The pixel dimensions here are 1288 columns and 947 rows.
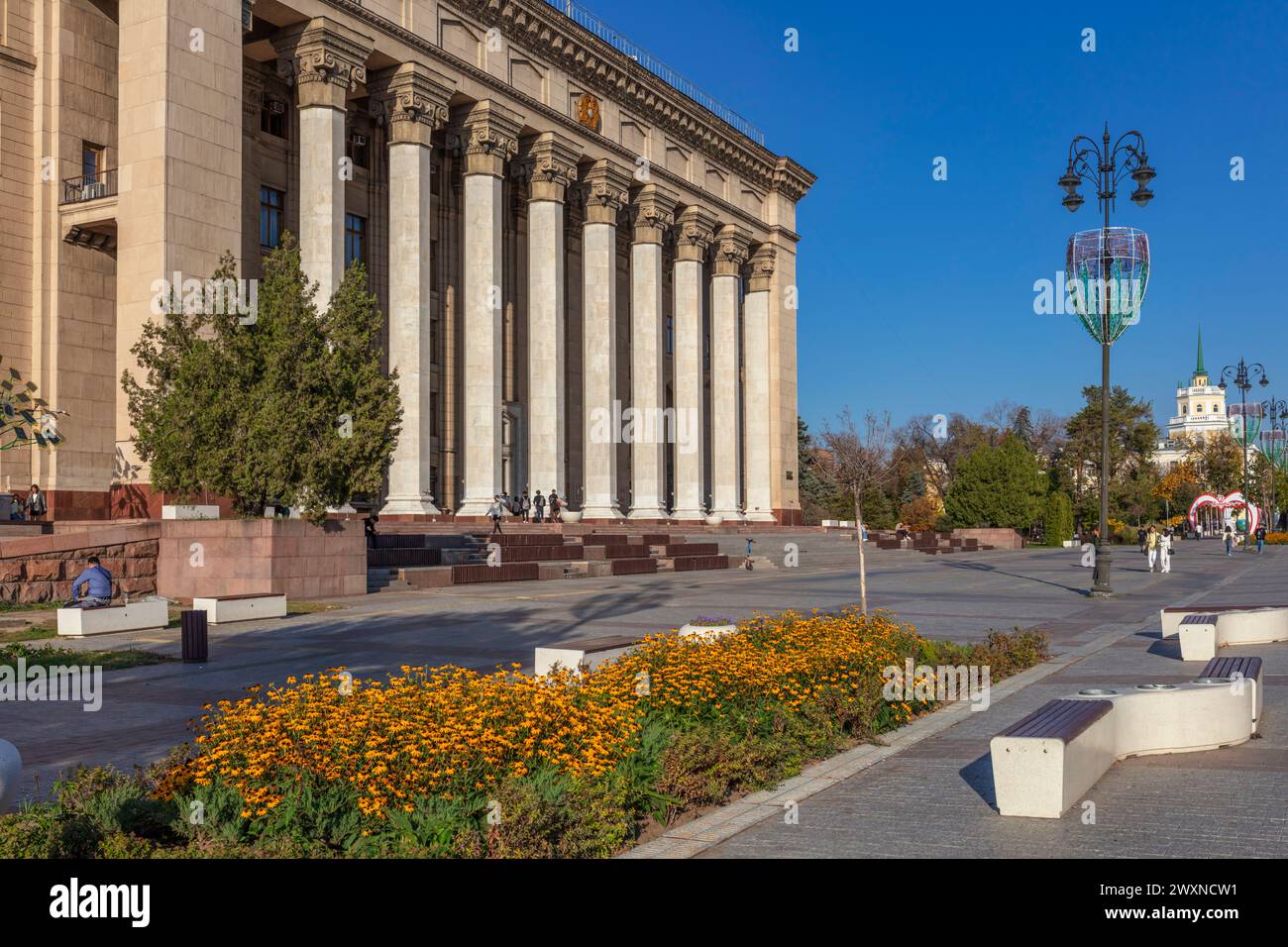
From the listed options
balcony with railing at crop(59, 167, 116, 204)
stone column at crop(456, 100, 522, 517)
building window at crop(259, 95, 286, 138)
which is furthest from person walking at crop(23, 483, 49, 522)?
building window at crop(259, 95, 286, 138)

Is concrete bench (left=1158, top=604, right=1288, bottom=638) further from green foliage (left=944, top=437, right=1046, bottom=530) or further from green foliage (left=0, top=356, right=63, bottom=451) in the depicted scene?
green foliage (left=944, top=437, right=1046, bottom=530)

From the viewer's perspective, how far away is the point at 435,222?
47750 millimetres

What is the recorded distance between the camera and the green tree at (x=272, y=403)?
23125 millimetres

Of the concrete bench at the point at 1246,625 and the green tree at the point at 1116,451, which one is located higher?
the green tree at the point at 1116,451

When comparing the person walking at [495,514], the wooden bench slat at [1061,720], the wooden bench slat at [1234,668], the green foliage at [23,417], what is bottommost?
the wooden bench slat at [1234,668]

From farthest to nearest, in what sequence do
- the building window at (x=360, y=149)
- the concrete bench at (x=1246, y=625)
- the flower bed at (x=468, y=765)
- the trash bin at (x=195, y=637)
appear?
the building window at (x=360, y=149)
the concrete bench at (x=1246, y=625)
the trash bin at (x=195, y=637)
the flower bed at (x=468, y=765)

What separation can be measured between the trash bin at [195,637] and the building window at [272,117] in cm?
2985

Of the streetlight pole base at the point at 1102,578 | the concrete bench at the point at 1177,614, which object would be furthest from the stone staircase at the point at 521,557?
the concrete bench at the point at 1177,614

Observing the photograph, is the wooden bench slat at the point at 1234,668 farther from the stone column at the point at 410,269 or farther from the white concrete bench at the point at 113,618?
the stone column at the point at 410,269

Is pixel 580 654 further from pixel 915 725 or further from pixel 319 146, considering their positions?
pixel 319 146

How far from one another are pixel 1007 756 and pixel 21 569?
20.3 meters

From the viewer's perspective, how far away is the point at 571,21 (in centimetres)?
4547

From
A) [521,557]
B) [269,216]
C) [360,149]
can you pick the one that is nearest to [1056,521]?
[521,557]

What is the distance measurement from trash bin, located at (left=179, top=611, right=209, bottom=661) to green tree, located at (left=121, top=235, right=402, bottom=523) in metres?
8.88
